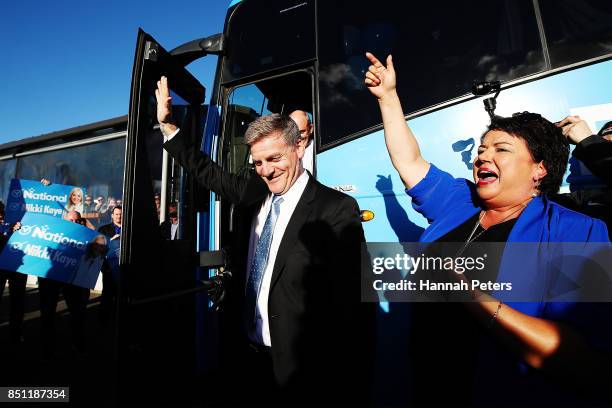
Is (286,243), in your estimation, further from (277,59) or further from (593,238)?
(277,59)

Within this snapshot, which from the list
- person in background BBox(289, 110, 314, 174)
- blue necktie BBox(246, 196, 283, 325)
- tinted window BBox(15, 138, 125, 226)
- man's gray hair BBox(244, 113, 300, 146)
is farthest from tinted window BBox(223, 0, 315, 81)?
tinted window BBox(15, 138, 125, 226)

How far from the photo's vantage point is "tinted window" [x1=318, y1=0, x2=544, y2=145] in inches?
80.4

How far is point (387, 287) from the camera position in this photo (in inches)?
83.1

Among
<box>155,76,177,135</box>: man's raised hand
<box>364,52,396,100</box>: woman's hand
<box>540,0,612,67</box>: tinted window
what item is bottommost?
<box>364,52,396,100</box>: woman's hand

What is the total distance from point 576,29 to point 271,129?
6.16 ft

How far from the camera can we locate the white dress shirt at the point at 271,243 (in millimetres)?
1686

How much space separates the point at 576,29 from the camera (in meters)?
1.88

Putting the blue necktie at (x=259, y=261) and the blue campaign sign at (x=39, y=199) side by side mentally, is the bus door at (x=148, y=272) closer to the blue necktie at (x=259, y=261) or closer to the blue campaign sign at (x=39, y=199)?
the blue necktie at (x=259, y=261)

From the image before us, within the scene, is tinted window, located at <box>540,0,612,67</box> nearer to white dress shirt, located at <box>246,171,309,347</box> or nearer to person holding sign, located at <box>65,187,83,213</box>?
white dress shirt, located at <box>246,171,309,347</box>

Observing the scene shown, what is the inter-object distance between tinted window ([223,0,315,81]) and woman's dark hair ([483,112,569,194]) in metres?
1.70

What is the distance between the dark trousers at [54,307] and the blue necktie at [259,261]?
3775mm

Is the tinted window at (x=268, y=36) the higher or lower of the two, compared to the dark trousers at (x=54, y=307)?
higher

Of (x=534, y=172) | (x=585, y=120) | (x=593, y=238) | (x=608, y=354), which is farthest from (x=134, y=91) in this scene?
(x=585, y=120)

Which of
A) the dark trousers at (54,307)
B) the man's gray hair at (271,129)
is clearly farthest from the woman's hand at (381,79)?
the dark trousers at (54,307)
